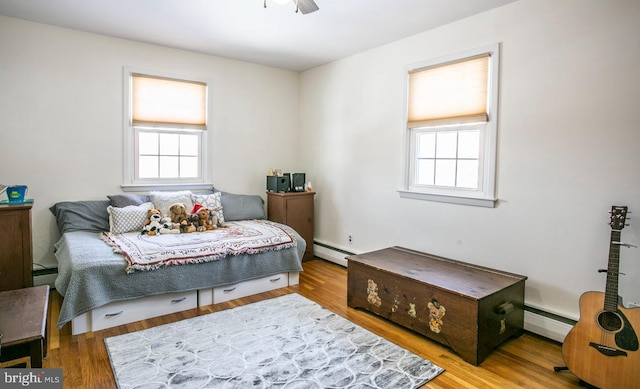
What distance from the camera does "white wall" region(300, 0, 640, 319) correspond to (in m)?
2.38

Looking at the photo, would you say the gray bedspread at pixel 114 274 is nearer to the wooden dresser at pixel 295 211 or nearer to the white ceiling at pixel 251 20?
the wooden dresser at pixel 295 211

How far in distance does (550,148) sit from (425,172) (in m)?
1.17

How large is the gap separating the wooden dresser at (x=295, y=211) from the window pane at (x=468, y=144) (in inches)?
79.3

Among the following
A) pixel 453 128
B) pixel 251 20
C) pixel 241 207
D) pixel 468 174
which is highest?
pixel 251 20

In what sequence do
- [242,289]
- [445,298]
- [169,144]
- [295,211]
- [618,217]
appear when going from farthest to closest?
[295,211] → [169,144] → [242,289] → [445,298] → [618,217]

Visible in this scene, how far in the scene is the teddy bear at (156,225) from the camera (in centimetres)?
356

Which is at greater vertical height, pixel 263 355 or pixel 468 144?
pixel 468 144

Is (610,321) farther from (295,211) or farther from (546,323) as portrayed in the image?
(295,211)

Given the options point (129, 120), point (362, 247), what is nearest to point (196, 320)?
point (362, 247)

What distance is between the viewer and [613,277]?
2.15 m

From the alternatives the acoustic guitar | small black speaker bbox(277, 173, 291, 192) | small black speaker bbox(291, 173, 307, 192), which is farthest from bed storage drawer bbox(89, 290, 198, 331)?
the acoustic guitar

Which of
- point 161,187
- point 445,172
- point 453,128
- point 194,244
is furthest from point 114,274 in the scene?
point 453,128

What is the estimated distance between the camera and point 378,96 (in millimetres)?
4035

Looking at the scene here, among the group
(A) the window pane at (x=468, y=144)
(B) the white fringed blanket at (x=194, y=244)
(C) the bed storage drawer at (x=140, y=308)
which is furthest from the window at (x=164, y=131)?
(A) the window pane at (x=468, y=144)
